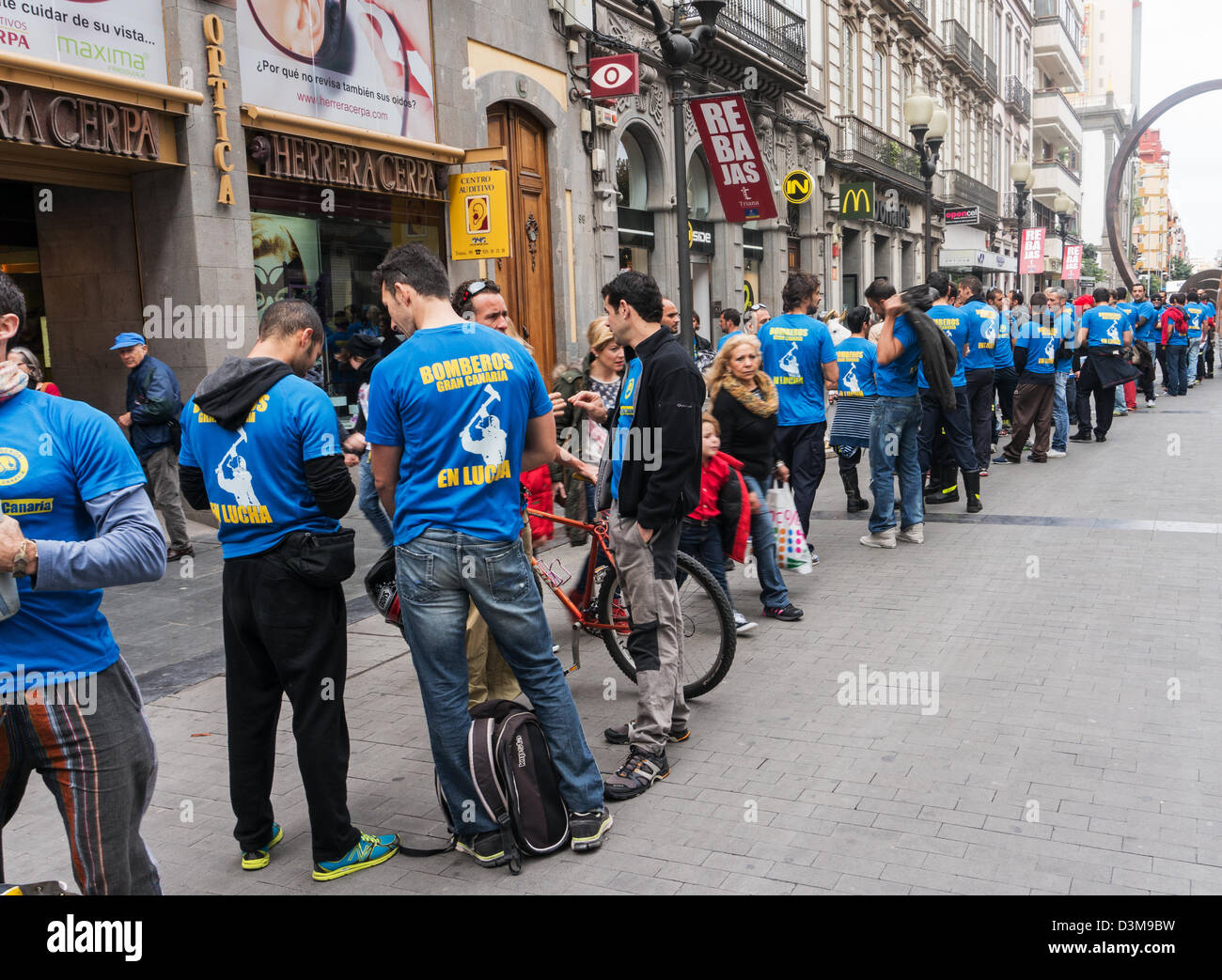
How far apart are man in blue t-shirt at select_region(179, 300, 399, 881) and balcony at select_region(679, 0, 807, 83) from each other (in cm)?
1644

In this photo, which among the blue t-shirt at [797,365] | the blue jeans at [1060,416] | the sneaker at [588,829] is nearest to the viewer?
the sneaker at [588,829]

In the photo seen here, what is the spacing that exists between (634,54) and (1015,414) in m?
7.11

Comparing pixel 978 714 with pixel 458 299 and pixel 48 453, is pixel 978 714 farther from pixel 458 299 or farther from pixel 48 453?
pixel 48 453

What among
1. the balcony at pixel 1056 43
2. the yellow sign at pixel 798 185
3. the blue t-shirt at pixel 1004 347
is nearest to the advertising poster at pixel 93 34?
the blue t-shirt at pixel 1004 347

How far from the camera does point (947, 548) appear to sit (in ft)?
28.2

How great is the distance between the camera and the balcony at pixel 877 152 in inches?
1055

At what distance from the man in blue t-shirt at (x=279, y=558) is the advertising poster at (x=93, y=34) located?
19.9 feet

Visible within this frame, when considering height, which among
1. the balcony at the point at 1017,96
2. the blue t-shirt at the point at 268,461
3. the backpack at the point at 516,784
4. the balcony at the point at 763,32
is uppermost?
the balcony at the point at 1017,96

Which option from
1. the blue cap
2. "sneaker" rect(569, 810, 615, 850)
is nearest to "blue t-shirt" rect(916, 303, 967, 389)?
the blue cap

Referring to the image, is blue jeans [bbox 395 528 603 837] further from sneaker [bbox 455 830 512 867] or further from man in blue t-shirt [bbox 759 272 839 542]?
A: man in blue t-shirt [bbox 759 272 839 542]

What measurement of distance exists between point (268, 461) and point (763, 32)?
67.6 feet

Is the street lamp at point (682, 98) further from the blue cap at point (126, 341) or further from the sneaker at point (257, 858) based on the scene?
the sneaker at point (257, 858)

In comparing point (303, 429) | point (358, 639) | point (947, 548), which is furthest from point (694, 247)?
point (303, 429)

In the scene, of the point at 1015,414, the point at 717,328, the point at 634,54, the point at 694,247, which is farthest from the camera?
the point at 717,328
